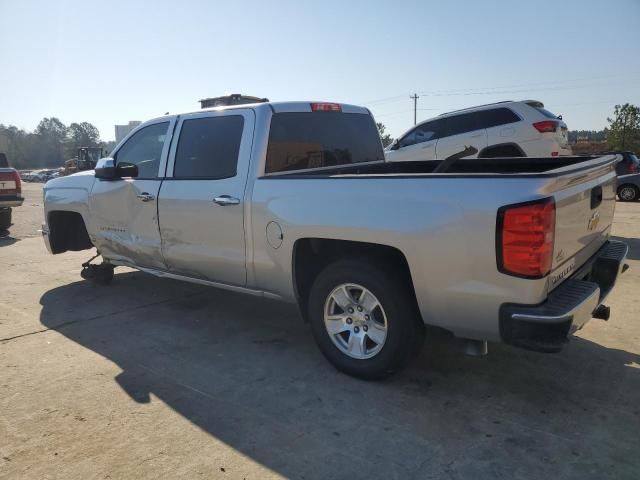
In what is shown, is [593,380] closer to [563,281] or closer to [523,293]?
[563,281]

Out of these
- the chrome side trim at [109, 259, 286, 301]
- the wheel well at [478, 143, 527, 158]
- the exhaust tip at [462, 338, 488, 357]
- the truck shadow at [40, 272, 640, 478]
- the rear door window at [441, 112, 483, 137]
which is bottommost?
the truck shadow at [40, 272, 640, 478]

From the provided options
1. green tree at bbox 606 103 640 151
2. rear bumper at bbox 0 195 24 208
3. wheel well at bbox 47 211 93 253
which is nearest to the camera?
wheel well at bbox 47 211 93 253

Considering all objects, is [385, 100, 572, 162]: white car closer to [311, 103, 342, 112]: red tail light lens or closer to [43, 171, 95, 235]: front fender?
[311, 103, 342, 112]: red tail light lens

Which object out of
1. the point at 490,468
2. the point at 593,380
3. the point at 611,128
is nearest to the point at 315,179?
the point at 490,468

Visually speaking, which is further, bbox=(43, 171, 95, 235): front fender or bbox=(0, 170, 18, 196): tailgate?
bbox=(0, 170, 18, 196): tailgate

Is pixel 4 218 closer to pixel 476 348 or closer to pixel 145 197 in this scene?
pixel 145 197

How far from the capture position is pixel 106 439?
292cm

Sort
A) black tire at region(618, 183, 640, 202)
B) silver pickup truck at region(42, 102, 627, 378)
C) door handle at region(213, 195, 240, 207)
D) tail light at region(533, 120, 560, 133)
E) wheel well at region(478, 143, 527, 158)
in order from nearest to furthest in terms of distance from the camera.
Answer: silver pickup truck at region(42, 102, 627, 378) → door handle at region(213, 195, 240, 207) → tail light at region(533, 120, 560, 133) → wheel well at region(478, 143, 527, 158) → black tire at region(618, 183, 640, 202)

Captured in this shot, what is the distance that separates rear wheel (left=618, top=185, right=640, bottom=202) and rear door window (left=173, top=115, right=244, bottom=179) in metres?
15.8

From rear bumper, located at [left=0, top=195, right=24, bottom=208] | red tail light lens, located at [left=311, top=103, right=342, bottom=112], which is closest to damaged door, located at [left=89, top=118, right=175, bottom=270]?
red tail light lens, located at [left=311, top=103, right=342, bottom=112]

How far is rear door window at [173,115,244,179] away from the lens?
426cm

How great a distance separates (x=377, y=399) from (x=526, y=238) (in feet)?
4.62

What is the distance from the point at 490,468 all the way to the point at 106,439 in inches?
82.9

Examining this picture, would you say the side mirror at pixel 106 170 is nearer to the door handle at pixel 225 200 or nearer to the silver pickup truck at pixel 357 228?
the silver pickup truck at pixel 357 228
